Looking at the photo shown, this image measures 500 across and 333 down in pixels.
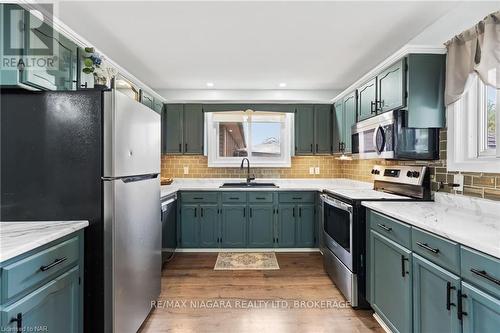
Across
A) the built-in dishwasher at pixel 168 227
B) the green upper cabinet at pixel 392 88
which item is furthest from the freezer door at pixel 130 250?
the green upper cabinet at pixel 392 88

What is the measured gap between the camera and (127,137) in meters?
1.70

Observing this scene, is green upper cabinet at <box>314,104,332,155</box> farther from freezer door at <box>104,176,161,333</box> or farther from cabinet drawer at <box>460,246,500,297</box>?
cabinet drawer at <box>460,246,500,297</box>

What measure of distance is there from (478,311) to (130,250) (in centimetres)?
189

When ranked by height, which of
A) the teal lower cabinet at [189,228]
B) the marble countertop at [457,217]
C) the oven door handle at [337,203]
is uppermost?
the marble countertop at [457,217]

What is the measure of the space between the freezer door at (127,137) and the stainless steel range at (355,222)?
1.75 m

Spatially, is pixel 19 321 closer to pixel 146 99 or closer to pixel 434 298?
pixel 434 298

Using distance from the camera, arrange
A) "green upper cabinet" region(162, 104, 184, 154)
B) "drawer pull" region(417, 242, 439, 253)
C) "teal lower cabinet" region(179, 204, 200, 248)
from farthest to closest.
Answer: "green upper cabinet" region(162, 104, 184, 154) → "teal lower cabinet" region(179, 204, 200, 248) → "drawer pull" region(417, 242, 439, 253)

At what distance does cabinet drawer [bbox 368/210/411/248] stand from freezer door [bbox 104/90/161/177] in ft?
5.86

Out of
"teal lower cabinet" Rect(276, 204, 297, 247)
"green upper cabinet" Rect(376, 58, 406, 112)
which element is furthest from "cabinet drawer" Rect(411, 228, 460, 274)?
"teal lower cabinet" Rect(276, 204, 297, 247)

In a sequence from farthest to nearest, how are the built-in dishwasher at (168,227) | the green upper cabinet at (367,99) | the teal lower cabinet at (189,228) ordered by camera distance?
the teal lower cabinet at (189,228)
the built-in dishwasher at (168,227)
the green upper cabinet at (367,99)

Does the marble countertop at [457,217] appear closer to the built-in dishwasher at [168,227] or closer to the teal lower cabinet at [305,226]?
the teal lower cabinet at [305,226]

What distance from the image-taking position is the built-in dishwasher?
3052 mm

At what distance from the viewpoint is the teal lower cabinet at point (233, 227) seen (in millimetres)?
3680

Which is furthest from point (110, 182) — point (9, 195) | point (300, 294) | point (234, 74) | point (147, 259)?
point (234, 74)
